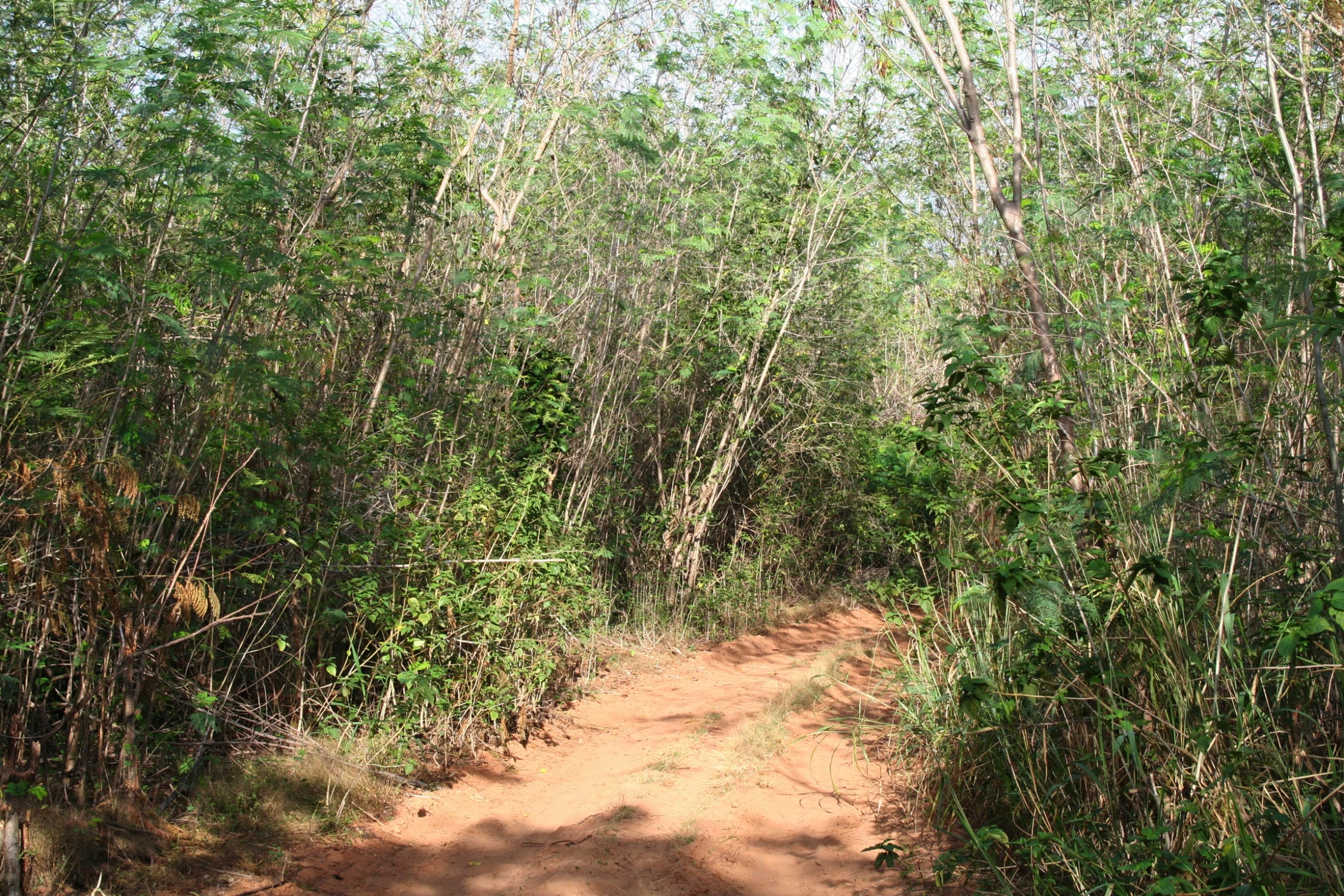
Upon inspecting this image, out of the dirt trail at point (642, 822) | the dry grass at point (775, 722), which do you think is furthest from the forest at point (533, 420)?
the dry grass at point (775, 722)

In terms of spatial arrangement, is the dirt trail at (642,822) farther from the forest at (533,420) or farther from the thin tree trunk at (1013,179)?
the thin tree trunk at (1013,179)

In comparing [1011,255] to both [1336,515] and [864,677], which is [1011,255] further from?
[864,677]

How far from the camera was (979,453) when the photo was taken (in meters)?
4.73

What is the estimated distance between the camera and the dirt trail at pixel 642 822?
425 cm

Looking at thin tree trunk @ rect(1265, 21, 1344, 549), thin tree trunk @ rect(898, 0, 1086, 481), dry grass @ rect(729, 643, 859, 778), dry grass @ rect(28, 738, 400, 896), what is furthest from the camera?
dry grass @ rect(729, 643, 859, 778)

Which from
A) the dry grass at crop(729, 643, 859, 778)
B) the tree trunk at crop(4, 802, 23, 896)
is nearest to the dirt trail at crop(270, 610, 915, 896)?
the dry grass at crop(729, 643, 859, 778)

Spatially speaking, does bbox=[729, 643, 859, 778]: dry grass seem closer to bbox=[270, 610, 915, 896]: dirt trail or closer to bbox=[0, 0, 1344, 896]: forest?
bbox=[270, 610, 915, 896]: dirt trail

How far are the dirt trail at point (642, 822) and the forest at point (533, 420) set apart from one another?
362 millimetres

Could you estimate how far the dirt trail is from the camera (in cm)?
425

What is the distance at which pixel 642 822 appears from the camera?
487 centimetres

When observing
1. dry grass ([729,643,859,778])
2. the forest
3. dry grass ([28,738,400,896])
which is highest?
the forest

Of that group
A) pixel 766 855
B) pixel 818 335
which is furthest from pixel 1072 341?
pixel 818 335

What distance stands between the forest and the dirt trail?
362mm

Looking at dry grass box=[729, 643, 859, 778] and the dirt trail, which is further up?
dry grass box=[729, 643, 859, 778]
